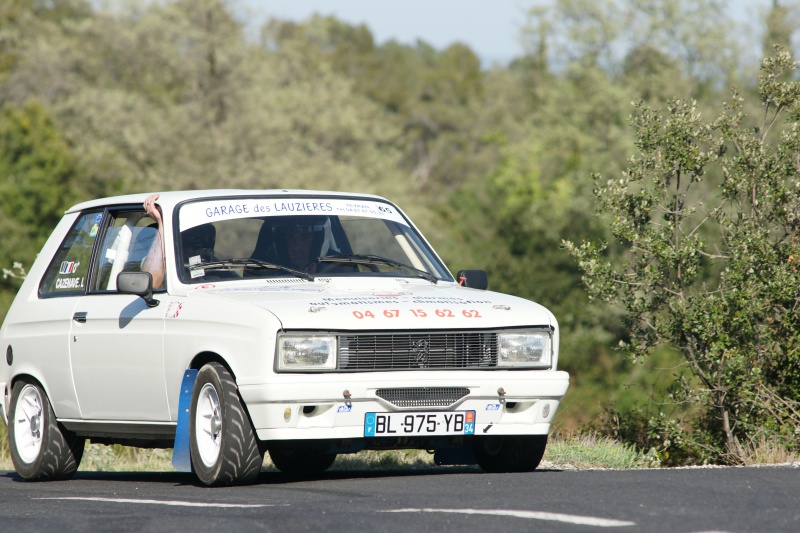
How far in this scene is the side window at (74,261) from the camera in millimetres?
9859

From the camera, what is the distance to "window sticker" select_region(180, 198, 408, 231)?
30.1 ft

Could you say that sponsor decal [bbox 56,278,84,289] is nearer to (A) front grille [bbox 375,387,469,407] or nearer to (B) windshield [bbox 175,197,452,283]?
(B) windshield [bbox 175,197,452,283]

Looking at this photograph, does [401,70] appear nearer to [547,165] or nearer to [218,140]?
[547,165]

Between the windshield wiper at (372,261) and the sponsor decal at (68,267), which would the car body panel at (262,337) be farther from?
the sponsor decal at (68,267)

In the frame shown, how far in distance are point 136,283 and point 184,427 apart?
0.94 meters

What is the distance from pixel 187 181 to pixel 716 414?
34707 mm

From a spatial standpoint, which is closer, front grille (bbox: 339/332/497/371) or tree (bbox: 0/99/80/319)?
front grille (bbox: 339/332/497/371)

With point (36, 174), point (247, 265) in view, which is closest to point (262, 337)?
point (247, 265)

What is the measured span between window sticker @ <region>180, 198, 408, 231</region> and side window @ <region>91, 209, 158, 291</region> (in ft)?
0.99

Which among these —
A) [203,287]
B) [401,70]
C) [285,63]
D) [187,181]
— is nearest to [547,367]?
[203,287]

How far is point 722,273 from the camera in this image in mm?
11008

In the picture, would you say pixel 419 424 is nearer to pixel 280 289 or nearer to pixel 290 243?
pixel 280 289

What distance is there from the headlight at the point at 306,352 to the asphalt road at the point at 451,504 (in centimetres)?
68

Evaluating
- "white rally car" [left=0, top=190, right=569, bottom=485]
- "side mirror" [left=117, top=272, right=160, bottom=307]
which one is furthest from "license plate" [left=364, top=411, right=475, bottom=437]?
"side mirror" [left=117, top=272, right=160, bottom=307]
